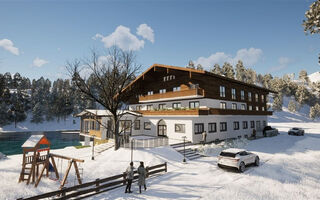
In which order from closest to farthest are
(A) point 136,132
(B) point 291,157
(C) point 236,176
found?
(C) point 236,176 < (B) point 291,157 < (A) point 136,132

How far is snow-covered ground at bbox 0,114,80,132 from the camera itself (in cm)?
7453

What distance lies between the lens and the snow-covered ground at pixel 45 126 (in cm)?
7453

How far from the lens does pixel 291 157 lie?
18.9 meters

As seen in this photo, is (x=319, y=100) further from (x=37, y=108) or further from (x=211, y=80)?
(x=37, y=108)

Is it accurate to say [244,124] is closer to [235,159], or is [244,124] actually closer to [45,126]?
[235,159]

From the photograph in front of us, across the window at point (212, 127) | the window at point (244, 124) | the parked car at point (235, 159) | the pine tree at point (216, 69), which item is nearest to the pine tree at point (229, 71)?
the pine tree at point (216, 69)

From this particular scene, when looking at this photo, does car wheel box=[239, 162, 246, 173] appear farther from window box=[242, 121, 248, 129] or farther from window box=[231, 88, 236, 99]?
window box=[242, 121, 248, 129]

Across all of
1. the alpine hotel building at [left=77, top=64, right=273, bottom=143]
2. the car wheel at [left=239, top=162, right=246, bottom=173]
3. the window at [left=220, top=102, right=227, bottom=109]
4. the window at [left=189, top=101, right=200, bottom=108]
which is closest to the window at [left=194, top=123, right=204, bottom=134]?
the alpine hotel building at [left=77, top=64, right=273, bottom=143]

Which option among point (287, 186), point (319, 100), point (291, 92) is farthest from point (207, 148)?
point (319, 100)

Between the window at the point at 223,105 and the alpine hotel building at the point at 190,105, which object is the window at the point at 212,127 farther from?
the window at the point at 223,105

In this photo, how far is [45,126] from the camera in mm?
81375

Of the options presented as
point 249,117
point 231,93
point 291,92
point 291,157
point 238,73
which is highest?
point 238,73

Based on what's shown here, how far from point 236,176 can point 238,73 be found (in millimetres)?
111704

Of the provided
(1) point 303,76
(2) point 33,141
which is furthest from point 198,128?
(1) point 303,76
